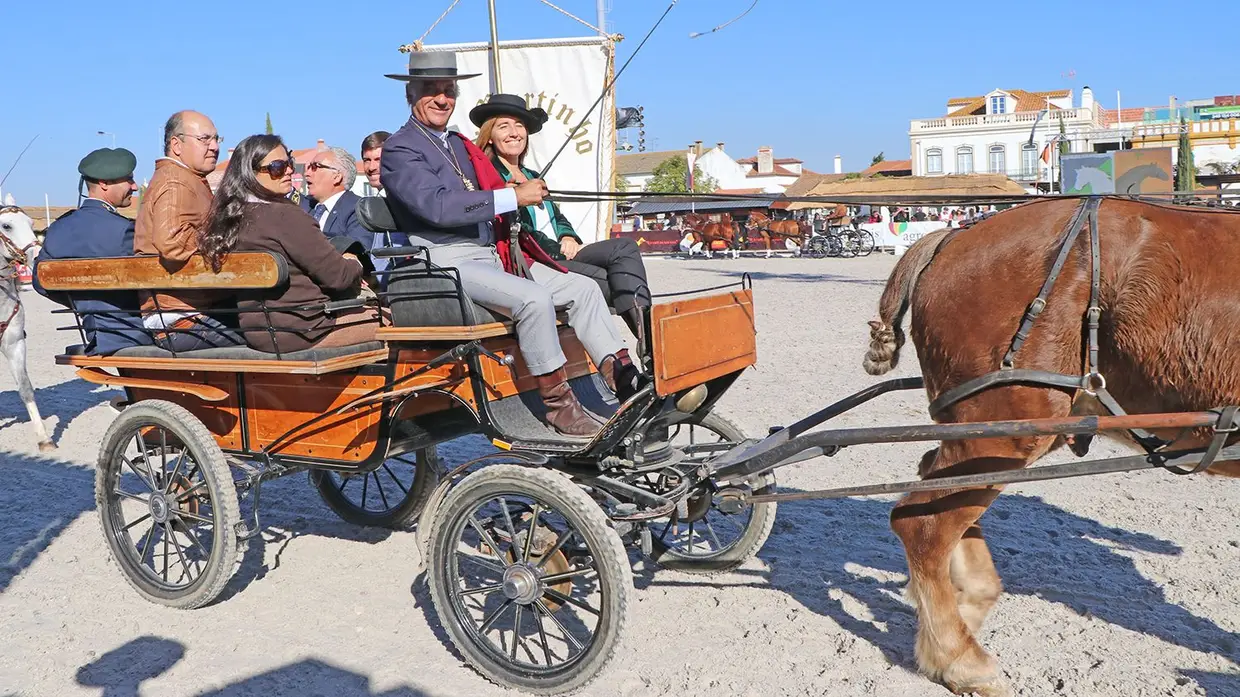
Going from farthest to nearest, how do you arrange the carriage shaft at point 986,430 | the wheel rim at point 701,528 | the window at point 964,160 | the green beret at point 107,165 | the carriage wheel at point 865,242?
the window at point 964,160 < the carriage wheel at point 865,242 < the green beret at point 107,165 < the wheel rim at point 701,528 < the carriage shaft at point 986,430

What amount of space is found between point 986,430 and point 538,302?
179 centimetres

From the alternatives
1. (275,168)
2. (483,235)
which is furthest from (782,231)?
(483,235)

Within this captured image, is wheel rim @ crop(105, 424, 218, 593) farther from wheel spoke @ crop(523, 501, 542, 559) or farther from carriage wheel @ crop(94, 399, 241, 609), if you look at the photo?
wheel spoke @ crop(523, 501, 542, 559)

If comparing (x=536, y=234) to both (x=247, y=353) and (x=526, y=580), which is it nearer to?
(x=247, y=353)

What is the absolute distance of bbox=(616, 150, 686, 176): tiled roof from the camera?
3804 inches

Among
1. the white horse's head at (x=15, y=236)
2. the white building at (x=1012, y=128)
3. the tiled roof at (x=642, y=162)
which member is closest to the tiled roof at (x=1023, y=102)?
the white building at (x=1012, y=128)

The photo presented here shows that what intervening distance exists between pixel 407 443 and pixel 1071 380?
281 cm

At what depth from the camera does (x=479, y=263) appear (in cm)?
425

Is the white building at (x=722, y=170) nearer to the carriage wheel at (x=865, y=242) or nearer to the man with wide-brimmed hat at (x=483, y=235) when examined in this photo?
the carriage wheel at (x=865, y=242)

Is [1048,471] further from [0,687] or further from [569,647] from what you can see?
[0,687]

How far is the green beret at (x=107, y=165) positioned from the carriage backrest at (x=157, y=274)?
1363 mm

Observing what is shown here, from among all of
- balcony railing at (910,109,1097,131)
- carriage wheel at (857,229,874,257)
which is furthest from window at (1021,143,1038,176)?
carriage wheel at (857,229,874,257)

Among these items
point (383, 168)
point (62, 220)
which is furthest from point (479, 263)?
point (62, 220)

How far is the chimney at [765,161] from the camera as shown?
3708 inches
